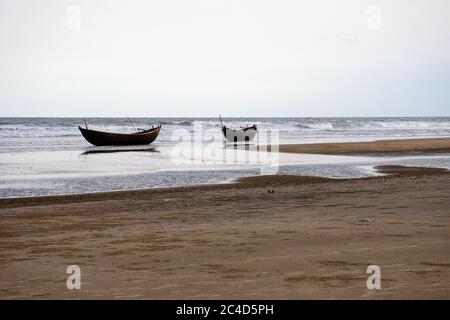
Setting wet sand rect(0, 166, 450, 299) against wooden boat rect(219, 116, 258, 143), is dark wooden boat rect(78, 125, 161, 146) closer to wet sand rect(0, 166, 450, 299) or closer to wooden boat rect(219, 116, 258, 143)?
wooden boat rect(219, 116, 258, 143)

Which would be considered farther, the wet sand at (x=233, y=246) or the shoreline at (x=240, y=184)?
the shoreline at (x=240, y=184)

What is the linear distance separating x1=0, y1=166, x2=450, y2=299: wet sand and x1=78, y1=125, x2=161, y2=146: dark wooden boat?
26.5 m

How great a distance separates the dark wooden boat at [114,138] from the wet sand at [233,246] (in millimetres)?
26545

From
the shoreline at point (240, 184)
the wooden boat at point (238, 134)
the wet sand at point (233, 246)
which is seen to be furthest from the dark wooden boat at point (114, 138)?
the wet sand at point (233, 246)

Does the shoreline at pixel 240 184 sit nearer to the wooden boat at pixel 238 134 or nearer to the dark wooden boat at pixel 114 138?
the dark wooden boat at pixel 114 138

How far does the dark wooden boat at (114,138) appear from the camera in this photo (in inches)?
1523

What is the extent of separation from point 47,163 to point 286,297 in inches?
789

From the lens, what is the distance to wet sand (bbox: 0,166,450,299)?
5105mm

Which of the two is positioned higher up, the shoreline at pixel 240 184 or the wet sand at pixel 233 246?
the wet sand at pixel 233 246

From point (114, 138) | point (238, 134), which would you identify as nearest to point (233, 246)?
point (114, 138)

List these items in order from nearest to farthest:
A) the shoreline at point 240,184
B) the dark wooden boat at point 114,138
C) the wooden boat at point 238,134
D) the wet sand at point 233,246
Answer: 1. the wet sand at point 233,246
2. the shoreline at point 240,184
3. the dark wooden boat at point 114,138
4. the wooden boat at point 238,134
